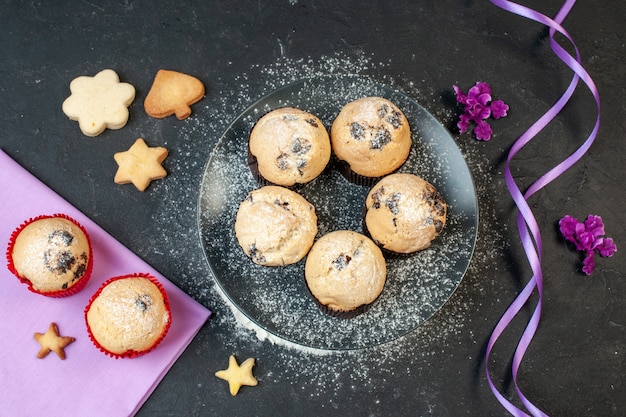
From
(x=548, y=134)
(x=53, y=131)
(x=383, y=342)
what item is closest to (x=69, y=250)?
(x=53, y=131)

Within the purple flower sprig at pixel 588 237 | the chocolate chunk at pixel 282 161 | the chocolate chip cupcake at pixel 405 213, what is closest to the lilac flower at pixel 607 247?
the purple flower sprig at pixel 588 237

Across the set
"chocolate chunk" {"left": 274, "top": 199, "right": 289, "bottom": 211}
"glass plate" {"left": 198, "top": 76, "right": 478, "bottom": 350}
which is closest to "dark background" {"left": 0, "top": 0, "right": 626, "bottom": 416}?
"glass plate" {"left": 198, "top": 76, "right": 478, "bottom": 350}

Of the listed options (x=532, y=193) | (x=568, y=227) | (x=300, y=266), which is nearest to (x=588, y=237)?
(x=568, y=227)

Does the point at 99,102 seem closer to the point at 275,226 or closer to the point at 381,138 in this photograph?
the point at 275,226

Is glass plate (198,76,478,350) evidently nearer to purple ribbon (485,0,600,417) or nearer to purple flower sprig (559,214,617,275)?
purple ribbon (485,0,600,417)

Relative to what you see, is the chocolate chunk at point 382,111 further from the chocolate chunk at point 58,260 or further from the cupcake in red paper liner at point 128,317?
the chocolate chunk at point 58,260
